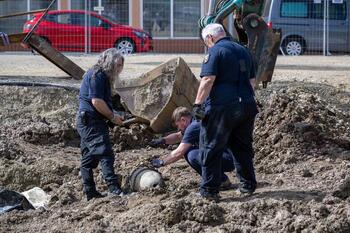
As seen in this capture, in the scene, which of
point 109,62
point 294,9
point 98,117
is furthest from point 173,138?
point 294,9

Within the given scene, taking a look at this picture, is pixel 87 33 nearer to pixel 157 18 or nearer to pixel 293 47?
pixel 157 18

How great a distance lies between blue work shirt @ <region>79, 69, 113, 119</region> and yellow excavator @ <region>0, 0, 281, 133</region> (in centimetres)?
282

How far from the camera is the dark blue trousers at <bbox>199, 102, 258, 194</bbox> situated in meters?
7.66

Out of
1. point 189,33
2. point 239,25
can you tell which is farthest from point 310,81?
point 189,33

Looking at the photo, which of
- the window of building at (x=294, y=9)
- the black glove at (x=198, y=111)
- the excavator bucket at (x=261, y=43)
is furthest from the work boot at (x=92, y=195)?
the window of building at (x=294, y=9)

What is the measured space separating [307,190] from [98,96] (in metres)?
2.31

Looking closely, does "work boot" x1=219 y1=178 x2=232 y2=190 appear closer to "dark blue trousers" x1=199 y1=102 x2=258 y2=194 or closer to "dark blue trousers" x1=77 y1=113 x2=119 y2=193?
"dark blue trousers" x1=199 y1=102 x2=258 y2=194

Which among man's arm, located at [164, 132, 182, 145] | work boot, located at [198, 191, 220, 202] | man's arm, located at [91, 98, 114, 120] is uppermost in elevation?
man's arm, located at [91, 98, 114, 120]

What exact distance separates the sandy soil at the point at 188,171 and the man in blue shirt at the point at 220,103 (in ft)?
1.29

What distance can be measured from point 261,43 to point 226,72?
3743 mm

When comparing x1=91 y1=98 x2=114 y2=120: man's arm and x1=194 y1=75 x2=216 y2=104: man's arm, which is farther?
x1=91 y1=98 x2=114 y2=120: man's arm

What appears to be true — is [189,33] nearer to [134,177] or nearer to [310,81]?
[310,81]

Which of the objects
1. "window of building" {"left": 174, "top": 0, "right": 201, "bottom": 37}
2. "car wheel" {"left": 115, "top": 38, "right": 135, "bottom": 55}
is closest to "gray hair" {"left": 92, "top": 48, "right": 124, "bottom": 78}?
"car wheel" {"left": 115, "top": 38, "right": 135, "bottom": 55}

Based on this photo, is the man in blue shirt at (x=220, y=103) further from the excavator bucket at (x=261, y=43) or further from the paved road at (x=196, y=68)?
the paved road at (x=196, y=68)
